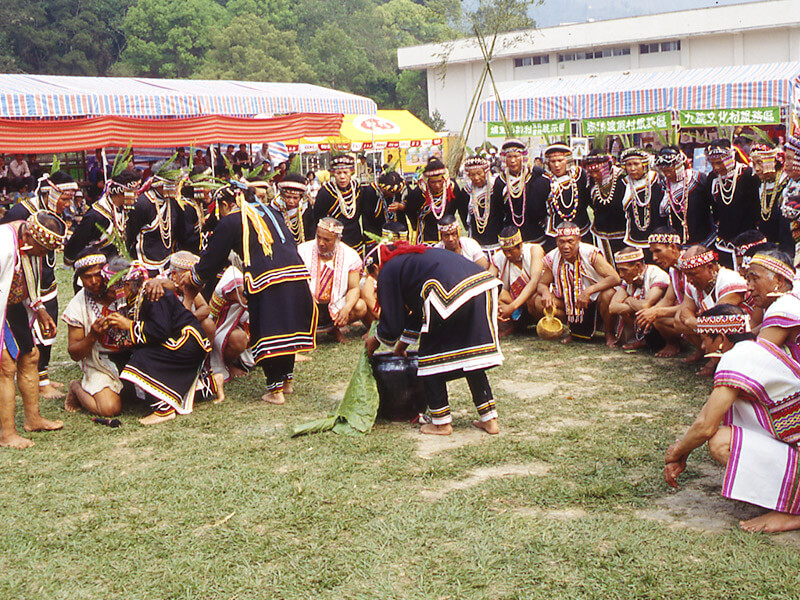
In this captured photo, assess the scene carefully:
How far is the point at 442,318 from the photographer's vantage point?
526cm

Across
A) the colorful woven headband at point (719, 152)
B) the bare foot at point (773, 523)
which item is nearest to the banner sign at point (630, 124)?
the colorful woven headband at point (719, 152)

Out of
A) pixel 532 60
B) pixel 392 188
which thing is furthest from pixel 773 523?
pixel 532 60

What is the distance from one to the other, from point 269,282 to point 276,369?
641 millimetres

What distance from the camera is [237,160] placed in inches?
750

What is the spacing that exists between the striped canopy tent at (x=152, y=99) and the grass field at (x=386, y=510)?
9224 mm

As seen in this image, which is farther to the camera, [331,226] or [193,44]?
[193,44]

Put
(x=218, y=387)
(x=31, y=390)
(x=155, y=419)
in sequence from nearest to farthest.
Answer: (x=31, y=390) < (x=155, y=419) < (x=218, y=387)

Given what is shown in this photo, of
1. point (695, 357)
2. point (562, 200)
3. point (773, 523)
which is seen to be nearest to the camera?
point (773, 523)

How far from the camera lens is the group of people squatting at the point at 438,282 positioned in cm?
409

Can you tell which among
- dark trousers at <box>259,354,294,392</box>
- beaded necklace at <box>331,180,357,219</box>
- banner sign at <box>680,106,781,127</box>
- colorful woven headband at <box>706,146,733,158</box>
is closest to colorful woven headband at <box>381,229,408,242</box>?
dark trousers at <box>259,354,294,392</box>

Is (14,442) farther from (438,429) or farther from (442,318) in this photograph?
(442,318)

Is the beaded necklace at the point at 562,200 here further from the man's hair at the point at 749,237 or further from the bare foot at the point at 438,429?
the bare foot at the point at 438,429

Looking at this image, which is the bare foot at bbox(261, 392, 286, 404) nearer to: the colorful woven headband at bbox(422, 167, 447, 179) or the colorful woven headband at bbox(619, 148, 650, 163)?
the colorful woven headband at bbox(422, 167, 447, 179)

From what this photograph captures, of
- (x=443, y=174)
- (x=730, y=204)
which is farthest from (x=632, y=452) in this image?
(x=443, y=174)
